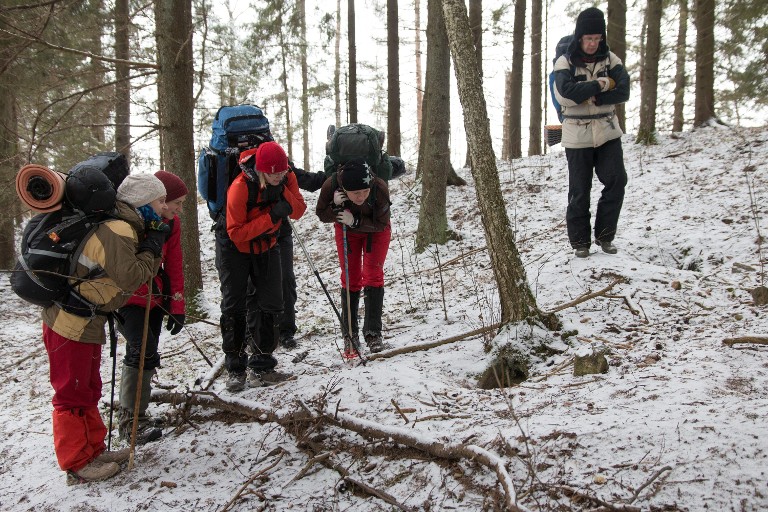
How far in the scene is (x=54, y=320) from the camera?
320cm

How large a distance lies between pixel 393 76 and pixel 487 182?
10311 mm

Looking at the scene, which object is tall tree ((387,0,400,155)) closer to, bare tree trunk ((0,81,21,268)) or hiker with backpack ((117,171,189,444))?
bare tree trunk ((0,81,21,268))

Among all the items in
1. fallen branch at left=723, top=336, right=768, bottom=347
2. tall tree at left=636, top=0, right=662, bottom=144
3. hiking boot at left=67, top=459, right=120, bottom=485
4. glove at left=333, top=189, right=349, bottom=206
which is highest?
tall tree at left=636, top=0, right=662, bottom=144

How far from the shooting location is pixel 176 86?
700 cm

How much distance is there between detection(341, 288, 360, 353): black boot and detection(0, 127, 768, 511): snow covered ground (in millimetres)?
195

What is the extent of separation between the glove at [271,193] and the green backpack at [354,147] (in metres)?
0.76

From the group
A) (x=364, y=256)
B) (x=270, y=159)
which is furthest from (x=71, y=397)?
(x=364, y=256)

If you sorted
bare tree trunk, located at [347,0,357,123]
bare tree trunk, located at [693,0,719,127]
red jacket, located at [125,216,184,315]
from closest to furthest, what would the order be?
red jacket, located at [125,216,184,315]
bare tree trunk, located at [693,0,719,127]
bare tree trunk, located at [347,0,357,123]

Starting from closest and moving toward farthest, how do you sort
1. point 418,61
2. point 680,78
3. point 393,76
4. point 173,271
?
point 173,271, point 393,76, point 680,78, point 418,61

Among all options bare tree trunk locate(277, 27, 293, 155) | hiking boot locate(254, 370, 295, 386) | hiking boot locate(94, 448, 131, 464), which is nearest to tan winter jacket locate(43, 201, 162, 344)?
hiking boot locate(94, 448, 131, 464)

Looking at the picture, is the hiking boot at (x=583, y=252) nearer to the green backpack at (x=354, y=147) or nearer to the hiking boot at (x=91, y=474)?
the green backpack at (x=354, y=147)

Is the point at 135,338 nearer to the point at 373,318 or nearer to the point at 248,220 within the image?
the point at 248,220

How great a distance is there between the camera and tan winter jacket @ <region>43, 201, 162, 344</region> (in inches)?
125

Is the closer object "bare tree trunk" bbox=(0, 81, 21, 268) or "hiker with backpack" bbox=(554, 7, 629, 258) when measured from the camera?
"hiker with backpack" bbox=(554, 7, 629, 258)
